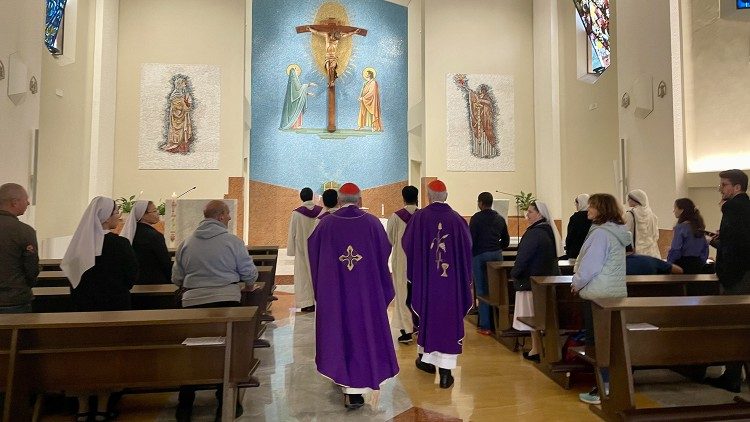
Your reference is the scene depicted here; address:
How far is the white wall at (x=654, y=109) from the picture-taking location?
7.47m

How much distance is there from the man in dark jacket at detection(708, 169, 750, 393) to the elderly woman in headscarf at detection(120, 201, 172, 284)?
428cm

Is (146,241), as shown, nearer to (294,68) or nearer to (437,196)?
(437,196)

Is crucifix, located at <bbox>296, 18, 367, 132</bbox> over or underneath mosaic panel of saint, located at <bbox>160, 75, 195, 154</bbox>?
over

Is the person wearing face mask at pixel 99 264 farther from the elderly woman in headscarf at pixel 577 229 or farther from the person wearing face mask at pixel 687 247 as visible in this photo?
the person wearing face mask at pixel 687 247

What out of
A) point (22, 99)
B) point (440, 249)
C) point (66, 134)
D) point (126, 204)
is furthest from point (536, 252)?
point (66, 134)

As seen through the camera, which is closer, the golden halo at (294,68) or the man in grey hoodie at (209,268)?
the man in grey hoodie at (209,268)

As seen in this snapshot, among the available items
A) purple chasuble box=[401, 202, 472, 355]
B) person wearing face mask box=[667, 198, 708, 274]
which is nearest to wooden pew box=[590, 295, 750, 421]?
purple chasuble box=[401, 202, 472, 355]

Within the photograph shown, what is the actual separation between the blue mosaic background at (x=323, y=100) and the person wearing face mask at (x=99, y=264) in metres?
10.5

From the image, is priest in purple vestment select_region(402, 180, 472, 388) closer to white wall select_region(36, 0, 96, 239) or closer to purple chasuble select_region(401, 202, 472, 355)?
purple chasuble select_region(401, 202, 472, 355)

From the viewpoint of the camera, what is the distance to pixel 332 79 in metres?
14.0

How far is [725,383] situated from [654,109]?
502 centimetres

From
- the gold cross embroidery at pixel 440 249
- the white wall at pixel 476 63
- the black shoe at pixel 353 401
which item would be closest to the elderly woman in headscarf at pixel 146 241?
the black shoe at pixel 353 401

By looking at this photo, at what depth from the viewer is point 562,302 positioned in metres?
4.48

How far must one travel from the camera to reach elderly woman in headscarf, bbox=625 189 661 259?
5348mm
